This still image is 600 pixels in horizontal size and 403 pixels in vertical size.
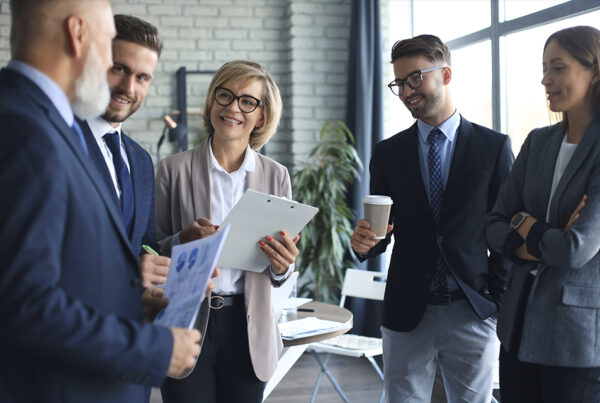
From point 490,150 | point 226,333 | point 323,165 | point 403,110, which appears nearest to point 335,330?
point 226,333

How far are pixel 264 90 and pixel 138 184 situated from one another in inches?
24.3

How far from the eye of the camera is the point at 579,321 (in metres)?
1.64

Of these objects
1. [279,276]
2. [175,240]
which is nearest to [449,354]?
[279,276]

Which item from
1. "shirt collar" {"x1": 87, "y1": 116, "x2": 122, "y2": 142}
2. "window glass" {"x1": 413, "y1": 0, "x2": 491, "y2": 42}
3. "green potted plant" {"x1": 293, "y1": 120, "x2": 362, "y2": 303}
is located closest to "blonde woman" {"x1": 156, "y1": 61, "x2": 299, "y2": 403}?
"shirt collar" {"x1": 87, "y1": 116, "x2": 122, "y2": 142}

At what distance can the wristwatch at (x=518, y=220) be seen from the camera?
1.80 metres

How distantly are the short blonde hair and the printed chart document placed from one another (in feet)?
2.90

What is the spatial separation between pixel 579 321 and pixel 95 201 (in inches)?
51.8

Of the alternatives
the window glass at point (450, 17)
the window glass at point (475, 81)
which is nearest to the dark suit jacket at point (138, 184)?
the window glass at point (475, 81)

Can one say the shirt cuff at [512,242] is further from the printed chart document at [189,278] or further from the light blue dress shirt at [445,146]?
the printed chart document at [189,278]

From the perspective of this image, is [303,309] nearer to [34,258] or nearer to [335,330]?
[335,330]

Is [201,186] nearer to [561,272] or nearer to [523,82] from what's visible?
[561,272]

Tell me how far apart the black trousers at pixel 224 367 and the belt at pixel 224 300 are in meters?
0.01

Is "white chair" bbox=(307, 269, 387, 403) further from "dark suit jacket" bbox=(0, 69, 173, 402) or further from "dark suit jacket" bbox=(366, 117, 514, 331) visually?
"dark suit jacket" bbox=(0, 69, 173, 402)

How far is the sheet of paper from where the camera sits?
2.61m
